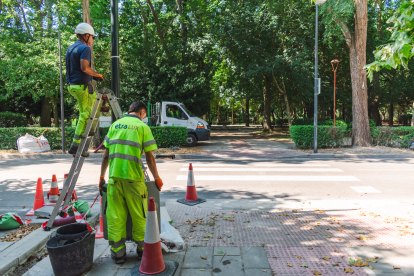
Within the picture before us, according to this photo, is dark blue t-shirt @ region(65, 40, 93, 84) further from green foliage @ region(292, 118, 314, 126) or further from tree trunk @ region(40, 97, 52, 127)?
tree trunk @ region(40, 97, 52, 127)

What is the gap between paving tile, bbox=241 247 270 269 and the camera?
11.7ft

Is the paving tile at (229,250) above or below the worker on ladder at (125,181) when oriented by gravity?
below

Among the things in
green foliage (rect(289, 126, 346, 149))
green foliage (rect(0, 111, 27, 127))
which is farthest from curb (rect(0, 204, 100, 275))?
green foliage (rect(0, 111, 27, 127))

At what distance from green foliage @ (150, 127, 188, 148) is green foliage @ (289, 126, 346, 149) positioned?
5.72m

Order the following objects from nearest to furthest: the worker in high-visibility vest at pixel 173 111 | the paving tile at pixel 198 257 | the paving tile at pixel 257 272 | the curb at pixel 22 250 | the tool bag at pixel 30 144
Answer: the paving tile at pixel 257 272, the curb at pixel 22 250, the paving tile at pixel 198 257, the tool bag at pixel 30 144, the worker in high-visibility vest at pixel 173 111

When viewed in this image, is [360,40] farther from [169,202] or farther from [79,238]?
[79,238]

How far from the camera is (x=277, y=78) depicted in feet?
79.8

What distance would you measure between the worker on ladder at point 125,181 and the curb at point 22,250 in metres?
1.14

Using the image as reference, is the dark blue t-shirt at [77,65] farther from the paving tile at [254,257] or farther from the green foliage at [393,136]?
the green foliage at [393,136]

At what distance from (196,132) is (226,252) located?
42.8ft

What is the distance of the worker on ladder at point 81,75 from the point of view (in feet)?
12.5

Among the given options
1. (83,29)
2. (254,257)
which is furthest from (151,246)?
(83,29)

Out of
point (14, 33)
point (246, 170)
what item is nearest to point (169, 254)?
point (246, 170)

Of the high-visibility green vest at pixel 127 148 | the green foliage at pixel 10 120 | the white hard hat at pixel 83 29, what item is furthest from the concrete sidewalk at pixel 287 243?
the green foliage at pixel 10 120
